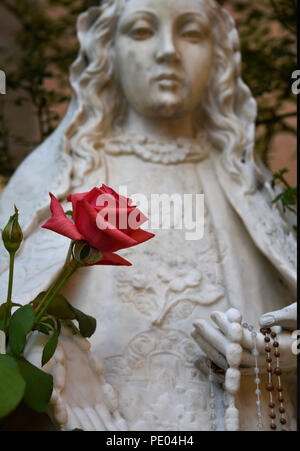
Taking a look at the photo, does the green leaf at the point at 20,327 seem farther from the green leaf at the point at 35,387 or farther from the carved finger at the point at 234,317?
the carved finger at the point at 234,317

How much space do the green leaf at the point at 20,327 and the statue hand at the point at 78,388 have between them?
0.22 m

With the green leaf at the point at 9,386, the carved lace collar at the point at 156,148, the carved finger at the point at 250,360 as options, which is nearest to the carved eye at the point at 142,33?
the carved lace collar at the point at 156,148

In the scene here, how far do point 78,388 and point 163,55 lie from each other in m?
0.92

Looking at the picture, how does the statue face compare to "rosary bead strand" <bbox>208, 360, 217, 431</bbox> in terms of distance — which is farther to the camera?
the statue face

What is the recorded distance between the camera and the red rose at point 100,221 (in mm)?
1244

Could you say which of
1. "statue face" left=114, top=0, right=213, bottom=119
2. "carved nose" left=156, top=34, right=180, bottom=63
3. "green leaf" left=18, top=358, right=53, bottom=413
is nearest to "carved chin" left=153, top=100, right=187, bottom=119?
"statue face" left=114, top=0, right=213, bottom=119

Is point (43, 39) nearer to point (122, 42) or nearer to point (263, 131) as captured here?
point (263, 131)

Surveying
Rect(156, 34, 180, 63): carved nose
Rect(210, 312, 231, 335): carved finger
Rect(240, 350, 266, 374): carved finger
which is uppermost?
Rect(156, 34, 180, 63): carved nose

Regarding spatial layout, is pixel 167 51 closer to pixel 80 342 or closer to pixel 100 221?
pixel 80 342

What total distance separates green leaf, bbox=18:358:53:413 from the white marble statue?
0.21 meters

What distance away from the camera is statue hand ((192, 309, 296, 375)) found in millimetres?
1555

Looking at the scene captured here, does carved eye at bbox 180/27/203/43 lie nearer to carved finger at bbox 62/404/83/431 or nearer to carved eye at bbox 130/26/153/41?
carved eye at bbox 130/26/153/41

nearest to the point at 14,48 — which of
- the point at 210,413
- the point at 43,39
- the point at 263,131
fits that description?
the point at 43,39

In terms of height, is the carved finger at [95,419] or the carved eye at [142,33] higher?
the carved eye at [142,33]
